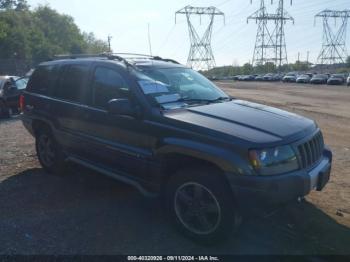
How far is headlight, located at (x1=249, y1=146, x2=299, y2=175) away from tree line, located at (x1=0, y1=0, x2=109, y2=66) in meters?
36.8

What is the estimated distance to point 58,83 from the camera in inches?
238

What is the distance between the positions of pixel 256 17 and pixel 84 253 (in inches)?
3549

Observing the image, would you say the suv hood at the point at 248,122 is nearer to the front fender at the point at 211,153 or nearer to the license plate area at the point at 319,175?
the front fender at the point at 211,153

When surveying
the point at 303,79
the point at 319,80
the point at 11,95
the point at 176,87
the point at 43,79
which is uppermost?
the point at 43,79

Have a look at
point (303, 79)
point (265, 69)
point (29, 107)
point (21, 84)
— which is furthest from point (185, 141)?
point (265, 69)

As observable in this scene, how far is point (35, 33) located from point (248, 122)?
5888 centimetres

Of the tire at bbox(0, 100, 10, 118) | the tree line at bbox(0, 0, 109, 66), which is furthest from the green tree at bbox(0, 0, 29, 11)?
the tire at bbox(0, 100, 10, 118)

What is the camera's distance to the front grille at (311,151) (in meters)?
4.02

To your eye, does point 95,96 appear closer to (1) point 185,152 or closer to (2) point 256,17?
(1) point 185,152

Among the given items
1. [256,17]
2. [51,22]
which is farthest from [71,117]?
[256,17]

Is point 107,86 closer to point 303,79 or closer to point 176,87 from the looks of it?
point 176,87

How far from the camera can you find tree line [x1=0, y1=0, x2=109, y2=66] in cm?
4947

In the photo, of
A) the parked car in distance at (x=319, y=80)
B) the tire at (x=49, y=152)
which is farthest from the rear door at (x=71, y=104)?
the parked car in distance at (x=319, y=80)

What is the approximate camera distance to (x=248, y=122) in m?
4.13
